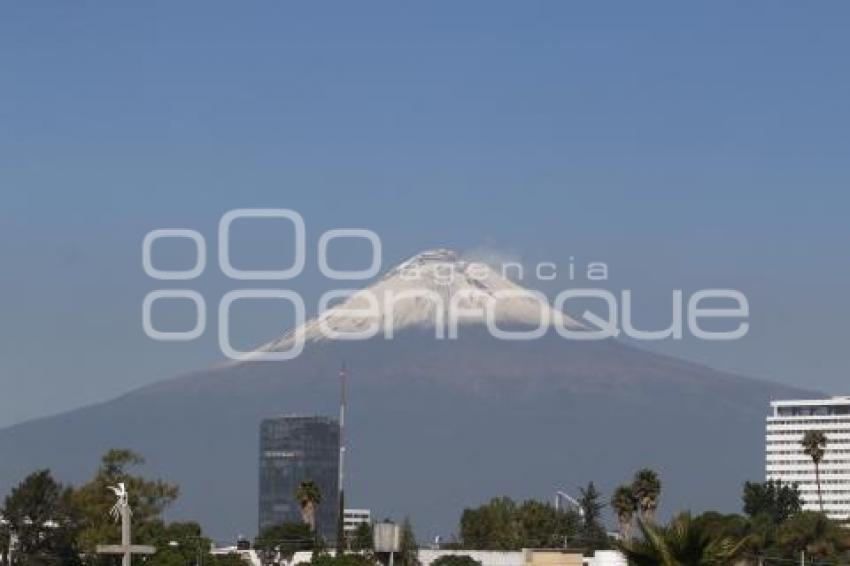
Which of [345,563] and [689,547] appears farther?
[345,563]

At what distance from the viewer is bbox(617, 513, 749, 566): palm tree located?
40.6m

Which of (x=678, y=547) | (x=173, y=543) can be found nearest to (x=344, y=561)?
(x=173, y=543)

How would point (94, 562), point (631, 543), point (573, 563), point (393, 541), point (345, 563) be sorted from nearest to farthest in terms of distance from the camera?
point (631, 543) → point (393, 541) → point (573, 563) → point (345, 563) → point (94, 562)

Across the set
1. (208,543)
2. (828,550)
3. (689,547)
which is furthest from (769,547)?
(689,547)

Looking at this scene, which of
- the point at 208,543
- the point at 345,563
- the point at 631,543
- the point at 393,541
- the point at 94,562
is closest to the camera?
the point at 631,543

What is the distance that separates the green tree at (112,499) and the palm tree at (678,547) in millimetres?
146255

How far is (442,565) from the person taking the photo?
200 m

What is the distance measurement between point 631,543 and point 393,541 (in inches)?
668

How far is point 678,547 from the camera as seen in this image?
40.7 metres

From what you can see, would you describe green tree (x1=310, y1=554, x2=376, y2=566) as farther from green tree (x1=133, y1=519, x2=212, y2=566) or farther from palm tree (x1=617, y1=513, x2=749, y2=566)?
palm tree (x1=617, y1=513, x2=749, y2=566)

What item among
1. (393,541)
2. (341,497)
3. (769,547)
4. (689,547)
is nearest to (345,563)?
(341,497)

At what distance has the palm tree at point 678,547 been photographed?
40.6m

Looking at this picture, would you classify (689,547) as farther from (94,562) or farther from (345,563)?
(94,562)

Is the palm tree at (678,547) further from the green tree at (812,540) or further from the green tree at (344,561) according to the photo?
the green tree at (812,540)
